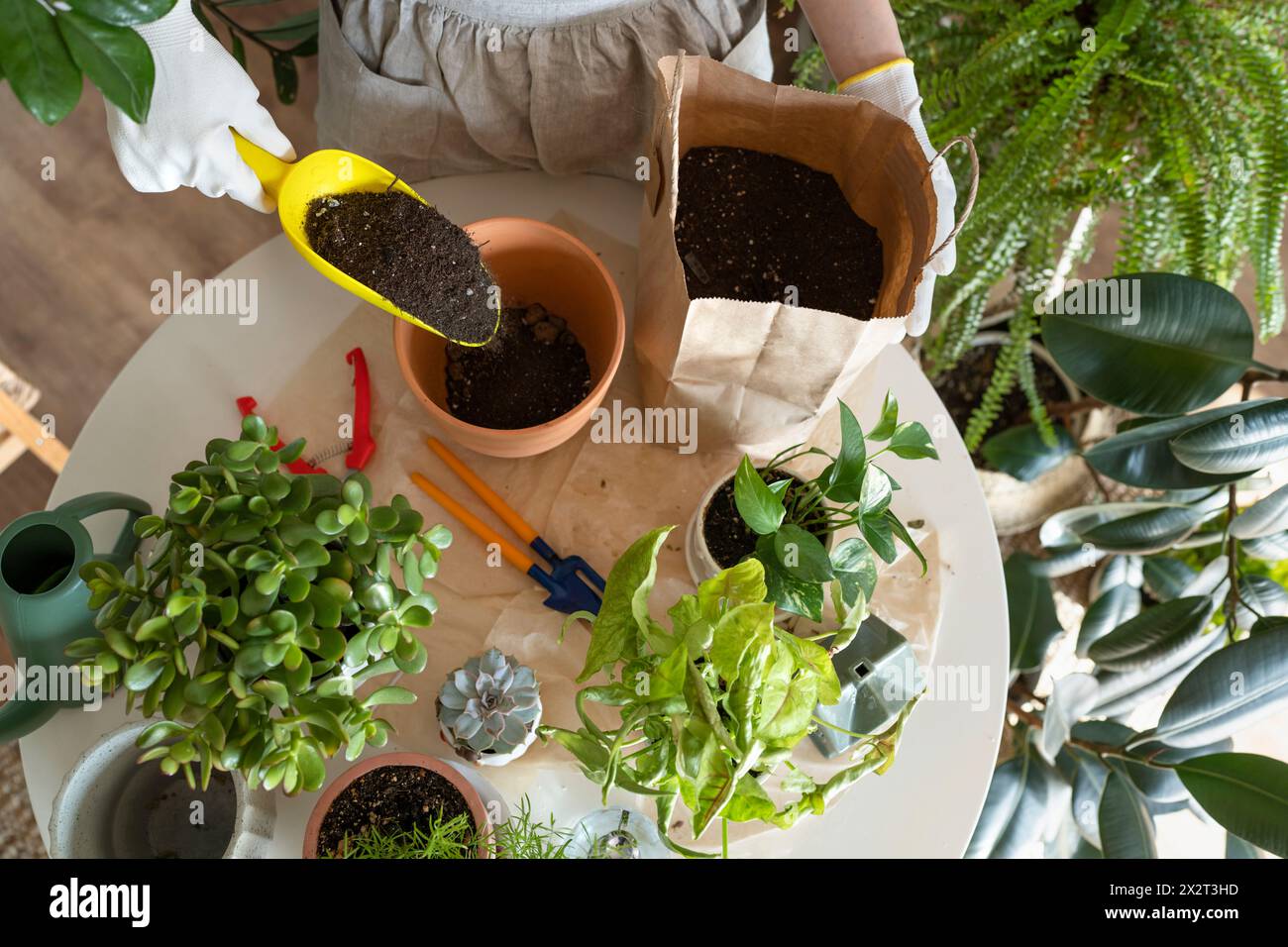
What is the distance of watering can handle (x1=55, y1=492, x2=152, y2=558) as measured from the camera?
0.87m

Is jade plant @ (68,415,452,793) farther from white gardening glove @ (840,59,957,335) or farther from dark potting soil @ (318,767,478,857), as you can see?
white gardening glove @ (840,59,957,335)

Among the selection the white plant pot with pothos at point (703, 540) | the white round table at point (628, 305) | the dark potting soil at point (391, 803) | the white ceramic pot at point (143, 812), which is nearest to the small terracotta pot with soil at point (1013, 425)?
the white round table at point (628, 305)

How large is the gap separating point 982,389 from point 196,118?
1315 mm

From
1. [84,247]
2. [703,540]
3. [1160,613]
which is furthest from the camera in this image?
[84,247]

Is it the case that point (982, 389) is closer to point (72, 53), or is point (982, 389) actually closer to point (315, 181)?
point (315, 181)

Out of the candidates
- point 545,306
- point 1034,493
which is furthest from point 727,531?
point 1034,493

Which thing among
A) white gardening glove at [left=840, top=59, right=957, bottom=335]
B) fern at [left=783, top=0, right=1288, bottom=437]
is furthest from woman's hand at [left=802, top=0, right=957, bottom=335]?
fern at [left=783, top=0, right=1288, bottom=437]

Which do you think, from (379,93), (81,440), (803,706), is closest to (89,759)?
(81,440)

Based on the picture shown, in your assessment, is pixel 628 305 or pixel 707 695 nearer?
pixel 707 695

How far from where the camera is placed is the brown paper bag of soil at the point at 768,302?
2.72ft

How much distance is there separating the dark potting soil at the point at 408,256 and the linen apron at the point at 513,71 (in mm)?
225

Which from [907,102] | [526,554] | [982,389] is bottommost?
[526,554]

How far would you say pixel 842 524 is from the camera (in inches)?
33.9

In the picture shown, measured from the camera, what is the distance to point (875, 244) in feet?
3.18
